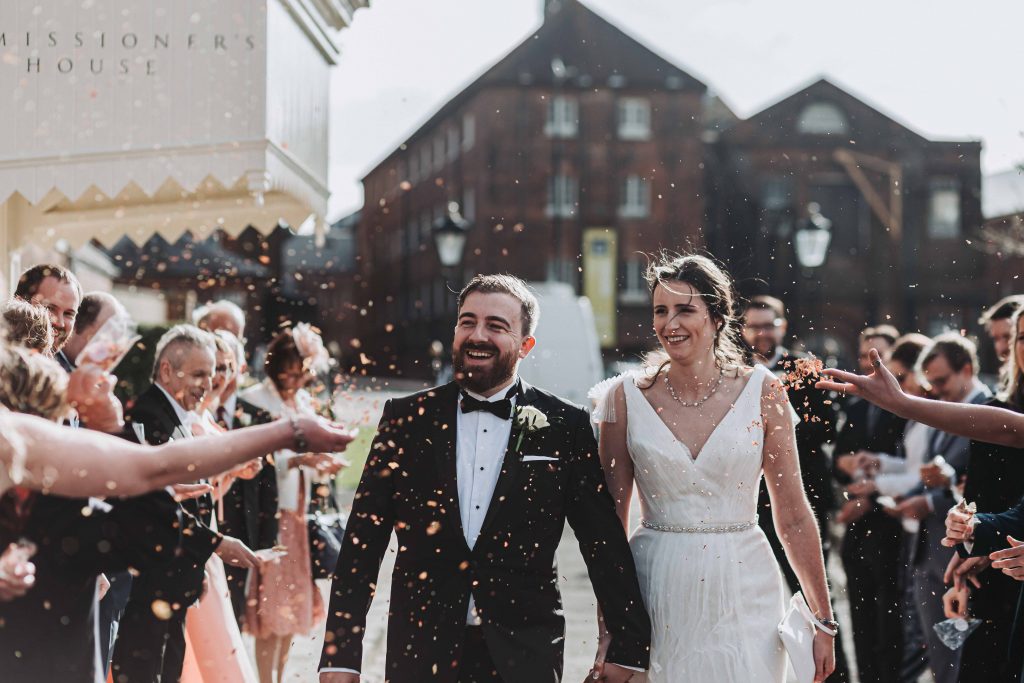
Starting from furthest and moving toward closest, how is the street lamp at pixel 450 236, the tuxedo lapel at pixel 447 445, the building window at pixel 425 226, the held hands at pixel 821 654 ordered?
1. the building window at pixel 425 226
2. the street lamp at pixel 450 236
3. the held hands at pixel 821 654
4. the tuxedo lapel at pixel 447 445

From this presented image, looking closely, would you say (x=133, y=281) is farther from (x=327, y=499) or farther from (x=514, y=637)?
(x=514, y=637)

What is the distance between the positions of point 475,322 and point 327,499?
3032 mm

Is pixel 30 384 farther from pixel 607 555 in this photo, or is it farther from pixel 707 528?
pixel 707 528

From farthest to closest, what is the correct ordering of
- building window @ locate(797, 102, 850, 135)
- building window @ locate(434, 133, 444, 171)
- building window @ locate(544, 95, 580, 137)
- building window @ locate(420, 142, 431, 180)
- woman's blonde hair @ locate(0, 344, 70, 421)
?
building window @ locate(420, 142, 431, 180) < building window @ locate(434, 133, 444, 171) < building window @ locate(797, 102, 850, 135) < building window @ locate(544, 95, 580, 137) < woman's blonde hair @ locate(0, 344, 70, 421)

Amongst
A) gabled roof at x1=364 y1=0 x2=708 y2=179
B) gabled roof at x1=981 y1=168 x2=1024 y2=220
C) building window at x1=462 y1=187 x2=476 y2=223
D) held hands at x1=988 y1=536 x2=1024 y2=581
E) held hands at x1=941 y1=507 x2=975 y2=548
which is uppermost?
gabled roof at x1=364 y1=0 x2=708 y2=179

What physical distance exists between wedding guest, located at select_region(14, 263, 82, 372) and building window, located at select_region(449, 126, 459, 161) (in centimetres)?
3710

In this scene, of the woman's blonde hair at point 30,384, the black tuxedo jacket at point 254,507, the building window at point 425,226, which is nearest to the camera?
Result: the woman's blonde hair at point 30,384

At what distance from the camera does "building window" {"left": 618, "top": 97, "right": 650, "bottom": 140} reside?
38.3 m

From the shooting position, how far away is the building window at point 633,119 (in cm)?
3828

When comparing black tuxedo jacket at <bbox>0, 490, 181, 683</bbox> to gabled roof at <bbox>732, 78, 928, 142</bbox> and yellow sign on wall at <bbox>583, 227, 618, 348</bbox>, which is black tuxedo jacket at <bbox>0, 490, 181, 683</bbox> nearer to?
yellow sign on wall at <bbox>583, 227, 618, 348</bbox>

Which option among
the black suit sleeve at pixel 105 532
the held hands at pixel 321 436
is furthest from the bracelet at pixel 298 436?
the black suit sleeve at pixel 105 532

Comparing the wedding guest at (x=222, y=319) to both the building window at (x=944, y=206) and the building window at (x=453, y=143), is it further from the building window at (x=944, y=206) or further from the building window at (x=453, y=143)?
the building window at (x=944, y=206)

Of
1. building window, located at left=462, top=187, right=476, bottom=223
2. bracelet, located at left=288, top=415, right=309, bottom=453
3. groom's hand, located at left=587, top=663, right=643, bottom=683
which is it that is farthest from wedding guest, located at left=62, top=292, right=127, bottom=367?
building window, located at left=462, top=187, right=476, bottom=223

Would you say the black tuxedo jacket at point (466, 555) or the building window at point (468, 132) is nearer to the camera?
the black tuxedo jacket at point (466, 555)
